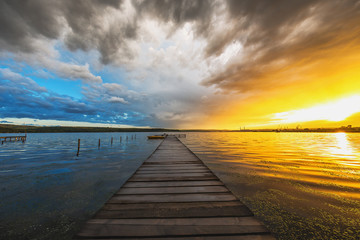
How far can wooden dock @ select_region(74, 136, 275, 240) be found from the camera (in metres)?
2.32

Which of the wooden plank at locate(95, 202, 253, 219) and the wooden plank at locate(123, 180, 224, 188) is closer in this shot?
the wooden plank at locate(95, 202, 253, 219)

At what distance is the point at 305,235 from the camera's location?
142 inches

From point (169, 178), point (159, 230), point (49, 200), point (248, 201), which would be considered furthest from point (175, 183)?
point (49, 200)

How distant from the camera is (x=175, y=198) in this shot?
148 inches

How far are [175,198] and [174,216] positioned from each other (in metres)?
0.89

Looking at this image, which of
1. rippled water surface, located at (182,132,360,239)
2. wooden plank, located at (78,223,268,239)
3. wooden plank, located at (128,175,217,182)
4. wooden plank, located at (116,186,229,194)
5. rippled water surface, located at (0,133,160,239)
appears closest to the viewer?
wooden plank, located at (78,223,268,239)

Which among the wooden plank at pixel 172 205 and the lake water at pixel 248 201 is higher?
the wooden plank at pixel 172 205

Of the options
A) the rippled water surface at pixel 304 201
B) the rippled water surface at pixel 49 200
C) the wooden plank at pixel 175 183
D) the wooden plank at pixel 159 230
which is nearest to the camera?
the wooden plank at pixel 159 230

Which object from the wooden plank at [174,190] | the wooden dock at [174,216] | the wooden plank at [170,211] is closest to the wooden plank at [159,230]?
the wooden dock at [174,216]

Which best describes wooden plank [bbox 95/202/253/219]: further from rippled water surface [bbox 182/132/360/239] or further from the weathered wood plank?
rippled water surface [bbox 182/132/360/239]

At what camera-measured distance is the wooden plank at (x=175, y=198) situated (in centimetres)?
358

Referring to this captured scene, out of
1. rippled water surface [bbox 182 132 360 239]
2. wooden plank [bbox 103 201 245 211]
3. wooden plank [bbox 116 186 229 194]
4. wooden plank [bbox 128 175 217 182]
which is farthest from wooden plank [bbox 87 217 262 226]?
wooden plank [bbox 128 175 217 182]

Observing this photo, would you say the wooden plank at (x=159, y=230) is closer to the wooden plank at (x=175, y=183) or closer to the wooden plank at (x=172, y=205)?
the wooden plank at (x=172, y=205)

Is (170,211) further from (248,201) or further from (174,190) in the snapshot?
(248,201)
